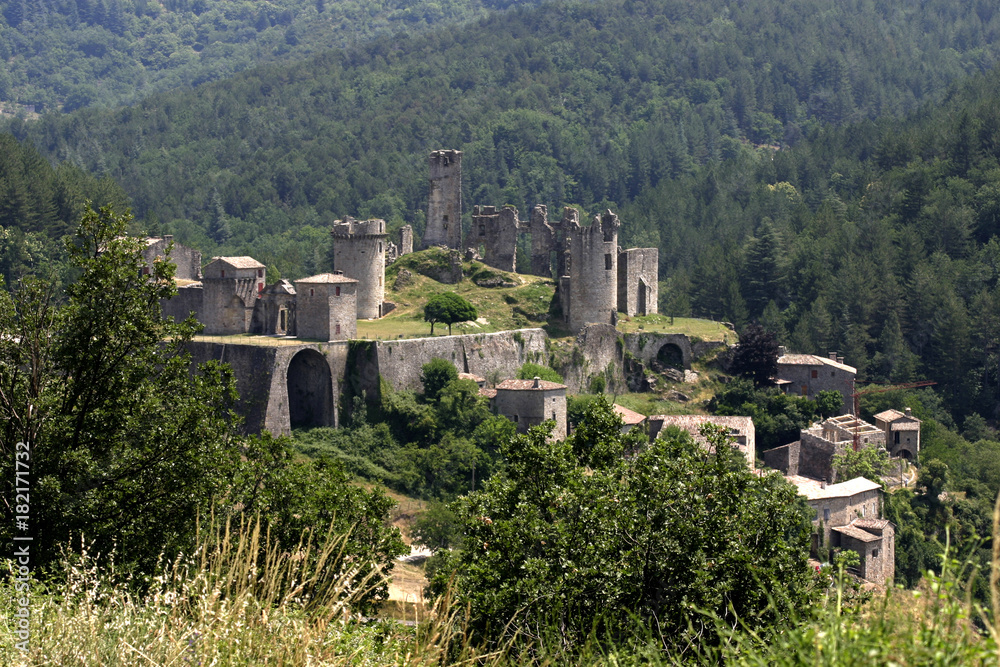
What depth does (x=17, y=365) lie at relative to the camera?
20.9 m

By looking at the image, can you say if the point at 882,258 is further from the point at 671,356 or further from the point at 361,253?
the point at 361,253

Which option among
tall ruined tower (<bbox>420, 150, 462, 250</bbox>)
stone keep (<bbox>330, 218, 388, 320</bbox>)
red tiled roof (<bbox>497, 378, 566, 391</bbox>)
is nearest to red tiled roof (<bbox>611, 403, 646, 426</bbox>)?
red tiled roof (<bbox>497, 378, 566, 391</bbox>)

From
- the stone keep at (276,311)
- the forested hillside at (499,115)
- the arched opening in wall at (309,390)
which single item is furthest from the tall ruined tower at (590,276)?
the forested hillside at (499,115)

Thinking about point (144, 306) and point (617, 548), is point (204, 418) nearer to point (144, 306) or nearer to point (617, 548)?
point (144, 306)

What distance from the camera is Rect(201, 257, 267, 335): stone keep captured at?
4956cm

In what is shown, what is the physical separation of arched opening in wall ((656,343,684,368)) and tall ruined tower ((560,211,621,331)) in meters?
2.74

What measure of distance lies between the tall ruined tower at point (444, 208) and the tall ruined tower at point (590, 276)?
12.6 metres

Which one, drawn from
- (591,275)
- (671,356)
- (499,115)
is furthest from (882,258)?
(499,115)

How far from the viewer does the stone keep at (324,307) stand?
48.0 meters

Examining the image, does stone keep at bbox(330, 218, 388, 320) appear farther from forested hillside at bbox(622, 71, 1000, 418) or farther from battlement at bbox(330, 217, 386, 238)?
forested hillside at bbox(622, 71, 1000, 418)

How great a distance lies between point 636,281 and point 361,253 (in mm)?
14293

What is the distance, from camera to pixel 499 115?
166m

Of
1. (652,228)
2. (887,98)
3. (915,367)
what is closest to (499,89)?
(887,98)

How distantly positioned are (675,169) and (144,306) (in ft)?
445
